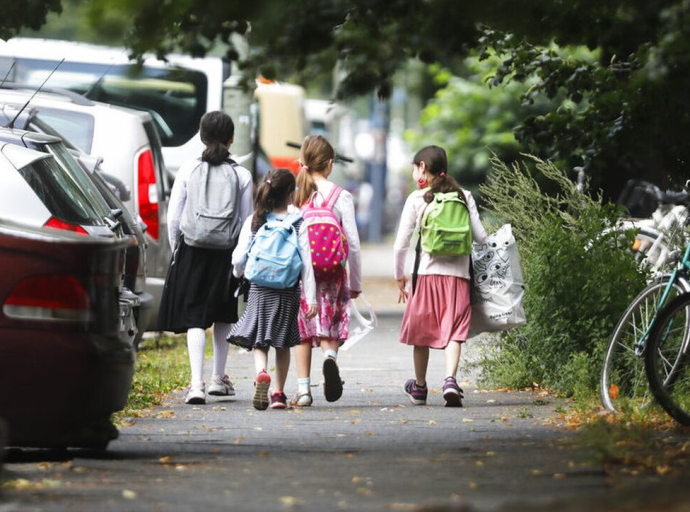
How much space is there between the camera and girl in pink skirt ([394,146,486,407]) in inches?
406

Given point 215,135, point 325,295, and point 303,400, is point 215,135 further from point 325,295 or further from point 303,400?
point 303,400

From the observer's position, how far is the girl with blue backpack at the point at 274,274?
389 inches

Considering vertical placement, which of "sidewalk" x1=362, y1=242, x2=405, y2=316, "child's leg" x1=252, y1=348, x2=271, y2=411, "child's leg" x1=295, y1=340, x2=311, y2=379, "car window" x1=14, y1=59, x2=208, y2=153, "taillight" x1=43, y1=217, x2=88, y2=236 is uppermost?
"car window" x1=14, y1=59, x2=208, y2=153

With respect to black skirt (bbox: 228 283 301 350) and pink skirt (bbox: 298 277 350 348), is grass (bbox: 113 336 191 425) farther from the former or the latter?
pink skirt (bbox: 298 277 350 348)

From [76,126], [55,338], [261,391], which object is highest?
[76,126]

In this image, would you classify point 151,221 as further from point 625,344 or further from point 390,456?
point 390,456

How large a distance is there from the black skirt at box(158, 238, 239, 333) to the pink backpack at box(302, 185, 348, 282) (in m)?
0.62

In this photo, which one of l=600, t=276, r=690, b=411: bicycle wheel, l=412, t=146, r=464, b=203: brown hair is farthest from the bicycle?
l=412, t=146, r=464, b=203: brown hair

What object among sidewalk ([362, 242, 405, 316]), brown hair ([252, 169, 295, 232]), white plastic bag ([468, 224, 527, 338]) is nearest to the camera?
brown hair ([252, 169, 295, 232])

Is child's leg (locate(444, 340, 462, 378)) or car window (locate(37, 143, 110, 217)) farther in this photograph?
child's leg (locate(444, 340, 462, 378))

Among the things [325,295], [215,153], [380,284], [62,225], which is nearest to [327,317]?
[325,295]

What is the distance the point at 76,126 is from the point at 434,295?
4.81m

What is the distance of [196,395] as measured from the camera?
10250mm

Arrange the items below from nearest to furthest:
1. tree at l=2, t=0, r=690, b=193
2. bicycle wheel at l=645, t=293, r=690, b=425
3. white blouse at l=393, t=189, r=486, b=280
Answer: tree at l=2, t=0, r=690, b=193 → bicycle wheel at l=645, t=293, r=690, b=425 → white blouse at l=393, t=189, r=486, b=280
